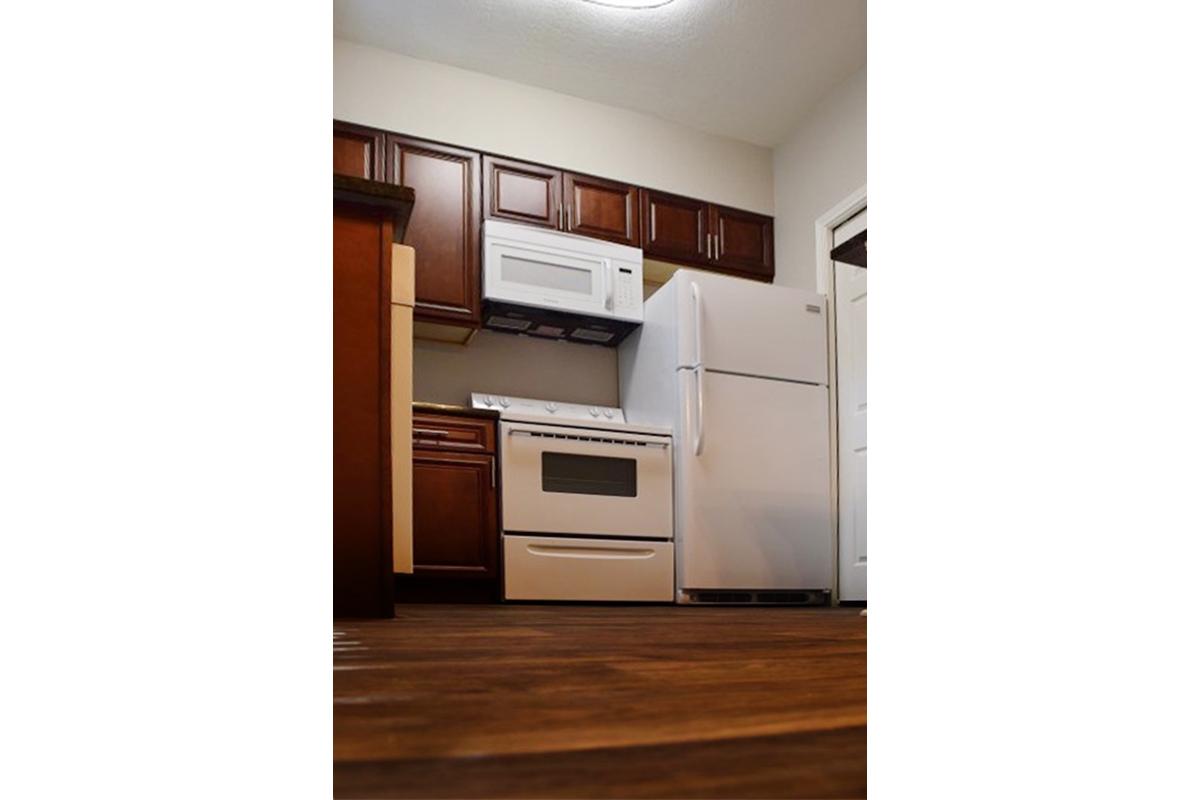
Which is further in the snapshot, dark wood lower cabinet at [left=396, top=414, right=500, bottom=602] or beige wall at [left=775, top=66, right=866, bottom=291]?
beige wall at [left=775, top=66, right=866, bottom=291]

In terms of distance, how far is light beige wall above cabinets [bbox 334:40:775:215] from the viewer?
3.71 metres

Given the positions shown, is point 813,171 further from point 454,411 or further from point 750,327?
point 454,411

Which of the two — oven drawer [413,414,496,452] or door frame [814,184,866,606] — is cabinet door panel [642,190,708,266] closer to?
door frame [814,184,866,606]

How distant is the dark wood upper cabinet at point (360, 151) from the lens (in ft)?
11.6

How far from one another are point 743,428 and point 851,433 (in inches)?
21.0

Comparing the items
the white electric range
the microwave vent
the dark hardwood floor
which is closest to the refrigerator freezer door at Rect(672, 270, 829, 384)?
the white electric range

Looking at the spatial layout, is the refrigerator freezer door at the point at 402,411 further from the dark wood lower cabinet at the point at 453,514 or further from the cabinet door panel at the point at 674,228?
the cabinet door panel at the point at 674,228

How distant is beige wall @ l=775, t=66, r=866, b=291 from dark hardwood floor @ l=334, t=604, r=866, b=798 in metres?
3.45

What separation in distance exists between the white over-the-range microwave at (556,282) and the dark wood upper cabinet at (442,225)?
0.27 feet

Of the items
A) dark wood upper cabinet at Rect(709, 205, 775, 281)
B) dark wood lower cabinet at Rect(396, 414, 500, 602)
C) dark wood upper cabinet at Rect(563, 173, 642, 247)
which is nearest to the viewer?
dark wood lower cabinet at Rect(396, 414, 500, 602)

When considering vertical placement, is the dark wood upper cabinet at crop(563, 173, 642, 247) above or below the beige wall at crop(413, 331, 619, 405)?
above
